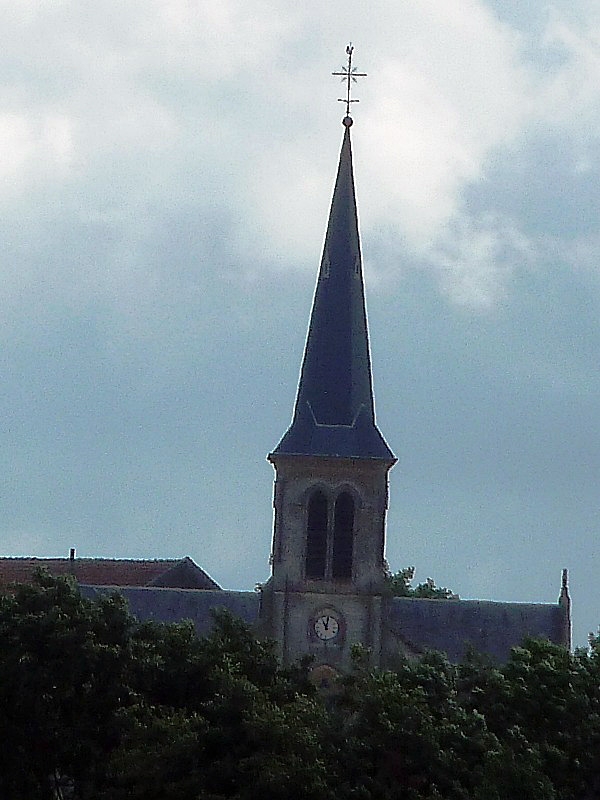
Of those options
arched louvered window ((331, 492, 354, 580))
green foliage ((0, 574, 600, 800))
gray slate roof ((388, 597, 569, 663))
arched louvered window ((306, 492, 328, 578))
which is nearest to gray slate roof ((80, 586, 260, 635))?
arched louvered window ((306, 492, 328, 578))

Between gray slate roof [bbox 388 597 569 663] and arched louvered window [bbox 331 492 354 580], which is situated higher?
A: arched louvered window [bbox 331 492 354 580]

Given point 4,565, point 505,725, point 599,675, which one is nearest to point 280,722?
point 505,725

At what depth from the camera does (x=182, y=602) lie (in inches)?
2840

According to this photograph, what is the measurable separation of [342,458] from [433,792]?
28260 millimetres

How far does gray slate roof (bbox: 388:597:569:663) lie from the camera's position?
6988 cm

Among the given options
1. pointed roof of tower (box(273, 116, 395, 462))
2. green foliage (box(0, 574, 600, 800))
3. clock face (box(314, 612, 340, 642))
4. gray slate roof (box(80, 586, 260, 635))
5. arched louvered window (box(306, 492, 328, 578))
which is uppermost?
pointed roof of tower (box(273, 116, 395, 462))

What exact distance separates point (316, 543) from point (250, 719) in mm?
25674

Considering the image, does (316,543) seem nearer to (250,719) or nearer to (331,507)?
(331,507)

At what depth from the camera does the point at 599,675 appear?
4603cm

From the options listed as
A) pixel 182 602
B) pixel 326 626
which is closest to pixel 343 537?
pixel 326 626

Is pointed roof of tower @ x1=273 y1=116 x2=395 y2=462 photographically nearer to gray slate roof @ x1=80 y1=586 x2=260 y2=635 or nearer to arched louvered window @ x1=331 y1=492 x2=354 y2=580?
arched louvered window @ x1=331 y1=492 x2=354 y2=580

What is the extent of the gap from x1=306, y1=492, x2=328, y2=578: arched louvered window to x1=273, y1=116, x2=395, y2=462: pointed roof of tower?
2.04 m

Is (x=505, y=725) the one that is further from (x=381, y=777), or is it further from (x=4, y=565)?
(x=4, y=565)

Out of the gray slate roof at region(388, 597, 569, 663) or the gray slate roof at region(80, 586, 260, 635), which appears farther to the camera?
the gray slate roof at region(80, 586, 260, 635)
